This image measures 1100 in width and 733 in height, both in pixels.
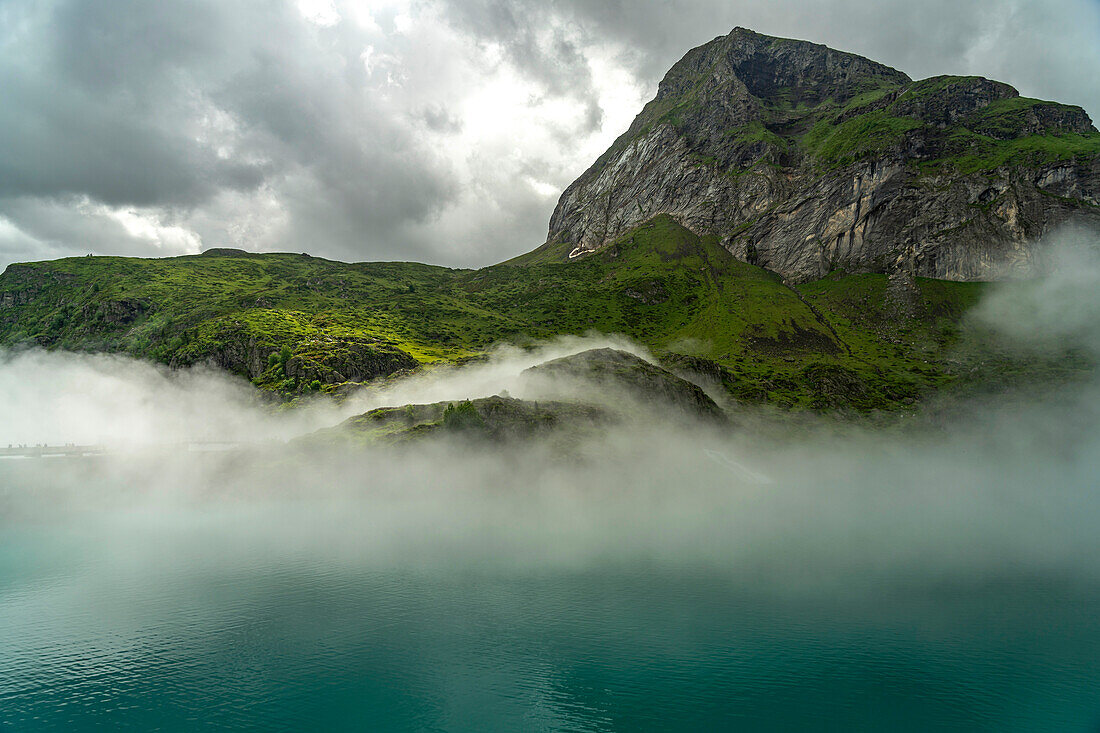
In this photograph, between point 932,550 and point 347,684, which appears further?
point 932,550

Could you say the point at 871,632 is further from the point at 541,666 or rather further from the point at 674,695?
the point at 541,666

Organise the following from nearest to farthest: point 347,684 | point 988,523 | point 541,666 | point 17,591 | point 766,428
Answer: point 347,684 → point 541,666 → point 17,591 → point 988,523 → point 766,428

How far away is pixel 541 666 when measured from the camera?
49969mm

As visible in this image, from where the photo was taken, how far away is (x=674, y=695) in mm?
44969

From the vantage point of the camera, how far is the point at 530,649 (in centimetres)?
5347

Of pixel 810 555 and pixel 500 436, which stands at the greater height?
pixel 500 436

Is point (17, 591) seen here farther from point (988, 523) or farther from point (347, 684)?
point (988, 523)

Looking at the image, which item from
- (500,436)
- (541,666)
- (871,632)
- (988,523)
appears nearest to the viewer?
(541,666)

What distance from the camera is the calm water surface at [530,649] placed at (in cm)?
4241

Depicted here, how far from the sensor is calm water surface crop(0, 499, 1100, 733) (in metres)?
42.4

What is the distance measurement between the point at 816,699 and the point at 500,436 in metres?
96.1

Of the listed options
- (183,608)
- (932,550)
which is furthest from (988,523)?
(183,608)

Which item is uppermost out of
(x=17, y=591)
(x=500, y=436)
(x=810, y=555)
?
(x=500, y=436)

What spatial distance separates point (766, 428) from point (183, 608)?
591ft
